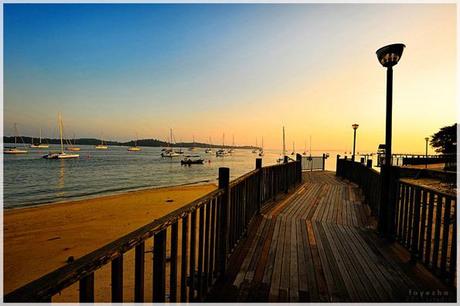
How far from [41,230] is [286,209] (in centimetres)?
879

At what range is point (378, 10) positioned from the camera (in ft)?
21.9

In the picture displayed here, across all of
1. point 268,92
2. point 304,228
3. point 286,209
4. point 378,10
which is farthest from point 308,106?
point 304,228

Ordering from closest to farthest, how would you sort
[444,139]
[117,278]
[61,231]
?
[117,278], [61,231], [444,139]

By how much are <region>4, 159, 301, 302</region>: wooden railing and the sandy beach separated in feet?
15.2

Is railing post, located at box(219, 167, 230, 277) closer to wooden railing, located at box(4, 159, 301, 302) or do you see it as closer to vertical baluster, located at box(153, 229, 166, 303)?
wooden railing, located at box(4, 159, 301, 302)

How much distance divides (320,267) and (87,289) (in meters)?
2.81

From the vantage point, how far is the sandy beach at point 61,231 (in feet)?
17.3

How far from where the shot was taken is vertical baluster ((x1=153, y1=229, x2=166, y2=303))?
1.38 meters

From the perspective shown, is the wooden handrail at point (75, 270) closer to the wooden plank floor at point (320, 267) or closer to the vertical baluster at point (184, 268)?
the vertical baluster at point (184, 268)

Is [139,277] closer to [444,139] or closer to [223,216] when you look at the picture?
[223,216]

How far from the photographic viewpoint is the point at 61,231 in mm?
7914

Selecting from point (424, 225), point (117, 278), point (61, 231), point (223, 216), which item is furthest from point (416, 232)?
point (61, 231)

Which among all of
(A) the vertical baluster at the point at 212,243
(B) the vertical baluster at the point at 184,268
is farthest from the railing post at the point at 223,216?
(B) the vertical baluster at the point at 184,268

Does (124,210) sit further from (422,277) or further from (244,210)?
(422,277)
